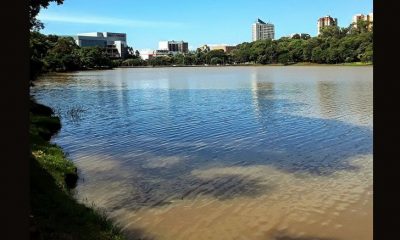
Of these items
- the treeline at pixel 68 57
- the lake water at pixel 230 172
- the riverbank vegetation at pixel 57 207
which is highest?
the treeline at pixel 68 57

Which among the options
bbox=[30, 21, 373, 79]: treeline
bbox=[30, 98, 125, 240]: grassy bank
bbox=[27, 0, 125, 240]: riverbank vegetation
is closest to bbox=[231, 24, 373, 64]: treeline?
bbox=[30, 21, 373, 79]: treeline

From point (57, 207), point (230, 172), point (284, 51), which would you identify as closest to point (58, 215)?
point (57, 207)

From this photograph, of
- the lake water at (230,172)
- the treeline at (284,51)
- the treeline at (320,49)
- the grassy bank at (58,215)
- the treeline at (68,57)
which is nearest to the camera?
the grassy bank at (58,215)

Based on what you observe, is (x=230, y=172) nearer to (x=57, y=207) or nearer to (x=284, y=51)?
(x=57, y=207)

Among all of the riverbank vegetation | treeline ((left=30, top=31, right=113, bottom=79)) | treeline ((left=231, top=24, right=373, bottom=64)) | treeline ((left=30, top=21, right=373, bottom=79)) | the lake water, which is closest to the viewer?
the riverbank vegetation

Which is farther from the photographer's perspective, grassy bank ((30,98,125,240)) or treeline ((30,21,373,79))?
treeline ((30,21,373,79))

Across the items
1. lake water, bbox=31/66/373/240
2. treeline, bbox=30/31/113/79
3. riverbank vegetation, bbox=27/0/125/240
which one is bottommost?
lake water, bbox=31/66/373/240

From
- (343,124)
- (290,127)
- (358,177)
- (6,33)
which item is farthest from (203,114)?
(6,33)

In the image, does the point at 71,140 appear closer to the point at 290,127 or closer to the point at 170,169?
the point at 170,169

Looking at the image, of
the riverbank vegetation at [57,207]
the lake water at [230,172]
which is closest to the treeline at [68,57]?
the lake water at [230,172]

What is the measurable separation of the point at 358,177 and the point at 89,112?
85.3 feet

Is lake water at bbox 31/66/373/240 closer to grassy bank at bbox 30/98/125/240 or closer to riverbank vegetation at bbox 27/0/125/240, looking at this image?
riverbank vegetation at bbox 27/0/125/240

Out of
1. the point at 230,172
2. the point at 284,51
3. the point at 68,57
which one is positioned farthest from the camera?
the point at 284,51

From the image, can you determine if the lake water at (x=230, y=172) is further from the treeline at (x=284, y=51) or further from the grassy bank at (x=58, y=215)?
the treeline at (x=284, y=51)
